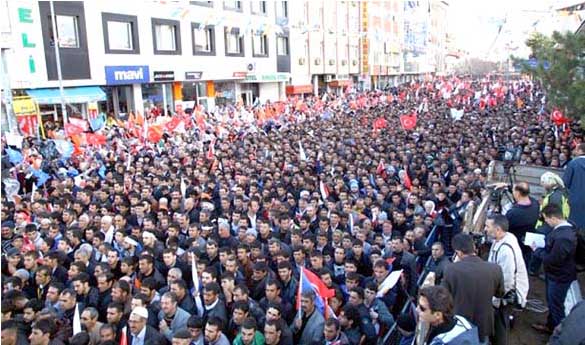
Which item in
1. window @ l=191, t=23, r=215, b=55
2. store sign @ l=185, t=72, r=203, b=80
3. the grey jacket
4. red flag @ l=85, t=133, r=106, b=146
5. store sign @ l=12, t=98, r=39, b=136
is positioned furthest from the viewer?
window @ l=191, t=23, r=215, b=55

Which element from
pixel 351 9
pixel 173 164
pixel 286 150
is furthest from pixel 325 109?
pixel 351 9

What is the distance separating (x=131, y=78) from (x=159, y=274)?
20009 mm

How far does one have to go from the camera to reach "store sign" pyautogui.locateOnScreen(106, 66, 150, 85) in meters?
23.8

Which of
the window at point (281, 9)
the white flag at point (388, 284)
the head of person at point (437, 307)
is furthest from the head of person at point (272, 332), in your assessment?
the window at point (281, 9)

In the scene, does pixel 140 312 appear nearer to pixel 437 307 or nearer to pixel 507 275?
pixel 437 307

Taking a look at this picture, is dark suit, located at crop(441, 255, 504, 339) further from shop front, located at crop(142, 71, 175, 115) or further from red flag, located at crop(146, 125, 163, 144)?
shop front, located at crop(142, 71, 175, 115)

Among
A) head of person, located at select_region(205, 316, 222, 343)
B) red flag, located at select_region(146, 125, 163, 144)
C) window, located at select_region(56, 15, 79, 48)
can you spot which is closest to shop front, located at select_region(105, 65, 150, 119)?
window, located at select_region(56, 15, 79, 48)

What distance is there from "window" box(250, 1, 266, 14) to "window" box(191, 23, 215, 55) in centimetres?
457

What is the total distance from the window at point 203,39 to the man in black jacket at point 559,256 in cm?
2665

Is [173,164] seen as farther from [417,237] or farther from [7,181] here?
[417,237]

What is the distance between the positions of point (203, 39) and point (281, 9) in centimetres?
944

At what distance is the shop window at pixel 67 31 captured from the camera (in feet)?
70.6

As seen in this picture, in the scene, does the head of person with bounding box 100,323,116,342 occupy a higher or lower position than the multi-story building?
lower

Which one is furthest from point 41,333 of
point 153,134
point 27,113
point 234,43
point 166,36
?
point 234,43
